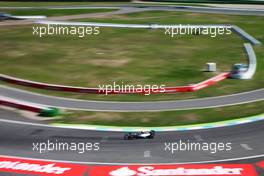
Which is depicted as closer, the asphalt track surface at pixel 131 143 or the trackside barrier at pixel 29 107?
the asphalt track surface at pixel 131 143

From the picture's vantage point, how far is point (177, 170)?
17.4 meters

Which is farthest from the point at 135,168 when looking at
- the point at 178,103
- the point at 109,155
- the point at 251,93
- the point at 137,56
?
the point at 137,56

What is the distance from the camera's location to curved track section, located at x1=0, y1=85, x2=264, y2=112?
2717 cm

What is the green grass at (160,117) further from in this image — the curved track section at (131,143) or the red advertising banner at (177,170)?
the red advertising banner at (177,170)

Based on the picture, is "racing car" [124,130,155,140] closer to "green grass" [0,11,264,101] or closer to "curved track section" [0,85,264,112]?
"curved track section" [0,85,264,112]

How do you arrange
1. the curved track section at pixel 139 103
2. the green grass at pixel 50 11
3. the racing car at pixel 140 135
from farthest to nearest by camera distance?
the green grass at pixel 50 11 < the curved track section at pixel 139 103 < the racing car at pixel 140 135

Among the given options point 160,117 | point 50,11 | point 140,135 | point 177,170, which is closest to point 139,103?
point 160,117

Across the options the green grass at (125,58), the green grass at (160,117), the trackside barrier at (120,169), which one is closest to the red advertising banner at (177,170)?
the trackside barrier at (120,169)

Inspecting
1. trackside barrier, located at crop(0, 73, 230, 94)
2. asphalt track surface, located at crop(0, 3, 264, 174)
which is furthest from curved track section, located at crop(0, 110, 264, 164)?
trackside barrier, located at crop(0, 73, 230, 94)

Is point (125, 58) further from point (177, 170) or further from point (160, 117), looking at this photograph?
point (177, 170)

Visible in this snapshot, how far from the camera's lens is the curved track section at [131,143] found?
1878 cm

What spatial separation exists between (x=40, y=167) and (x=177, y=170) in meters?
5.37

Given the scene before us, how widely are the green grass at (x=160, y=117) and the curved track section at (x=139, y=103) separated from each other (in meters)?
0.96

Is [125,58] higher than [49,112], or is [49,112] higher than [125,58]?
[125,58]
